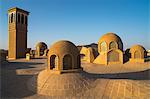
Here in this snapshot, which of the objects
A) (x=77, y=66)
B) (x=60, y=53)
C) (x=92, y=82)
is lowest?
(x=92, y=82)

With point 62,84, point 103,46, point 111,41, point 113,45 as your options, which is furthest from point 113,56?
point 62,84

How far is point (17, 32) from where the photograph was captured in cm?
3534

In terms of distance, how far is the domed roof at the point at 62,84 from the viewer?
1199 centimetres

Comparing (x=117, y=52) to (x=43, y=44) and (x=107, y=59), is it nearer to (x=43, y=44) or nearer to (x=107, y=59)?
(x=107, y=59)

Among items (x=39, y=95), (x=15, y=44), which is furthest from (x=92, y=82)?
(x=15, y=44)

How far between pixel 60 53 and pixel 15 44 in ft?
78.9

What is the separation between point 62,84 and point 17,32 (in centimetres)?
2666

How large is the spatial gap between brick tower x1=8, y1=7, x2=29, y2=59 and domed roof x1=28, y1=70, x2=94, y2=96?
Answer: 2378 centimetres

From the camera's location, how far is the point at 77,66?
14.8m

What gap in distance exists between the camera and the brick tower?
35125mm

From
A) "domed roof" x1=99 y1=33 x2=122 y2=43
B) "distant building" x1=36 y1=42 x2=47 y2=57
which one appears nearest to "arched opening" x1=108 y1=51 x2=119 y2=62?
"domed roof" x1=99 y1=33 x2=122 y2=43

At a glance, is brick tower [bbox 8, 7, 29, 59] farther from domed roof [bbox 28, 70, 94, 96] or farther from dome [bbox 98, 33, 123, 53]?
domed roof [bbox 28, 70, 94, 96]

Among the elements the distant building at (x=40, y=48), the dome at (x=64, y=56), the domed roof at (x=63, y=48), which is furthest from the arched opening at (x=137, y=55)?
the distant building at (x=40, y=48)

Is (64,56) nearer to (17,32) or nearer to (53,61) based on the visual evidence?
(53,61)
